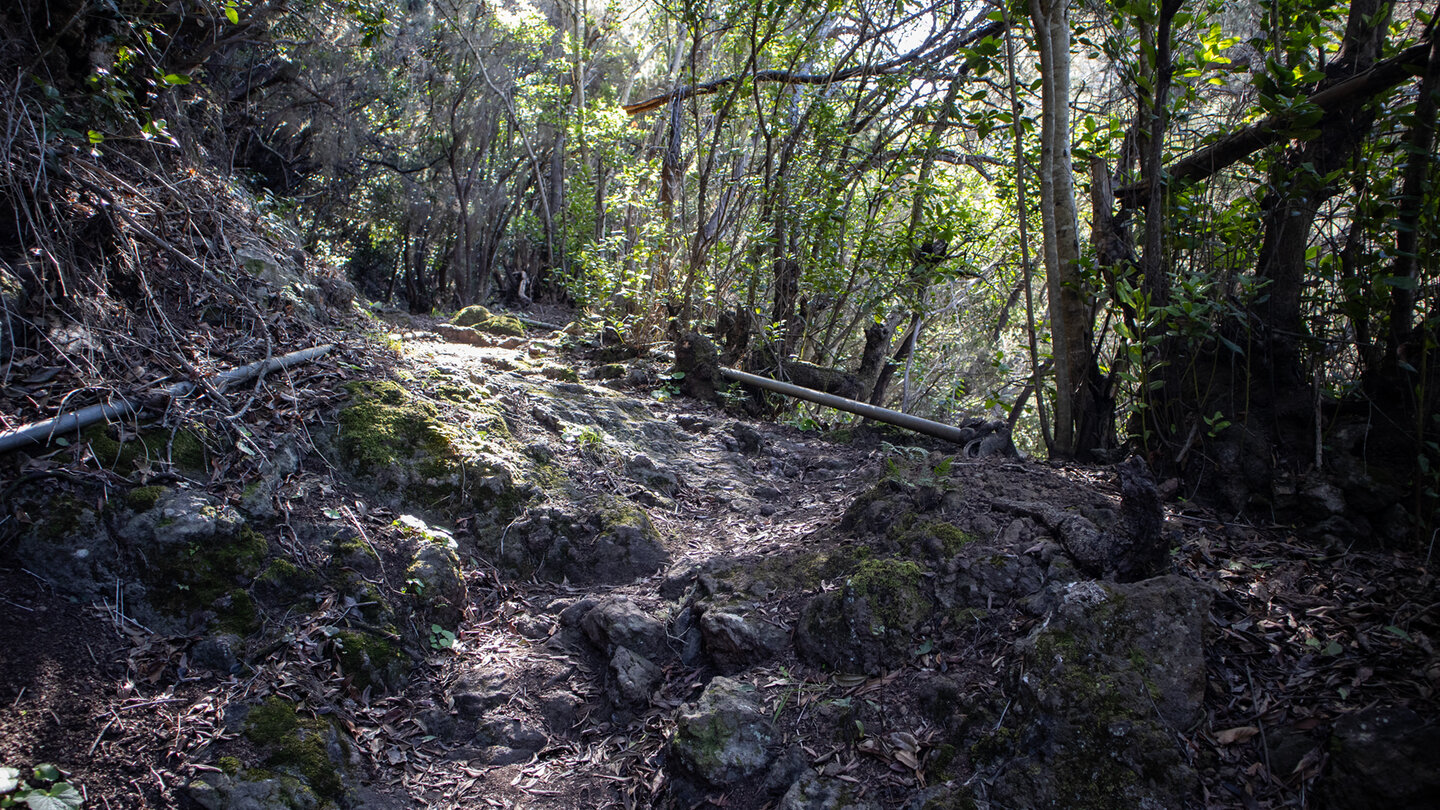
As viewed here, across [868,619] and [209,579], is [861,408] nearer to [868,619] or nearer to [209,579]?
[868,619]

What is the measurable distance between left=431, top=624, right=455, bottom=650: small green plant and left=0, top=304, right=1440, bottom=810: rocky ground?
19 millimetres

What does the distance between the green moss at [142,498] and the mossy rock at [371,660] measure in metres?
0.88

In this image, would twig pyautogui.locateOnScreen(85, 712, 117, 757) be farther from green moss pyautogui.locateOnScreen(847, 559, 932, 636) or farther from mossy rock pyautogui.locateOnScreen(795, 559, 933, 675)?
green moss pyautogui.locateOnScreen(847, 559, 932, 636)

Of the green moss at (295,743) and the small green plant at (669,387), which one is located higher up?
the small green plant at (669,387)

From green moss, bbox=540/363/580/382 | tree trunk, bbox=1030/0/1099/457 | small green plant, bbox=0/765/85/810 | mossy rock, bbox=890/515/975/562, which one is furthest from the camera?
green moss, bbox=540/363/580/382

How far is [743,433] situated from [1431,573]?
384 cm

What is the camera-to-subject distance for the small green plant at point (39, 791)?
1.91 meters

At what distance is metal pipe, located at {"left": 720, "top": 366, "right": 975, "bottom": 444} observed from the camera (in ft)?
16.7

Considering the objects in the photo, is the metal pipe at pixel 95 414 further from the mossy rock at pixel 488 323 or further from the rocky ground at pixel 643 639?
the mossy rock at pixel 488 323

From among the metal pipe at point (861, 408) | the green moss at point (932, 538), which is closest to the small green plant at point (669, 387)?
the metal pipe at point (861, 408)

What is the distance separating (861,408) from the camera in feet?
18.8

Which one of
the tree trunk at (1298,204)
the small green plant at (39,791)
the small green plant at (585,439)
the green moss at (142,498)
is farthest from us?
the small green plant at (585,439)

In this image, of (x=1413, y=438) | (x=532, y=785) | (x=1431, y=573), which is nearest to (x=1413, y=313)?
(x=1413, y=438)

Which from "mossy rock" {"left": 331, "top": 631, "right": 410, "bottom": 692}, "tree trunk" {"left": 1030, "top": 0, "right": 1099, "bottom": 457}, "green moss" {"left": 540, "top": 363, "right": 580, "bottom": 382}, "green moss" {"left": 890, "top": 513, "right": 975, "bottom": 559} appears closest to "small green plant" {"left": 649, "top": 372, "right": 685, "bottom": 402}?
"green moss" {"left": 540, "top": 363, "right": 580, "bottom": 382}
